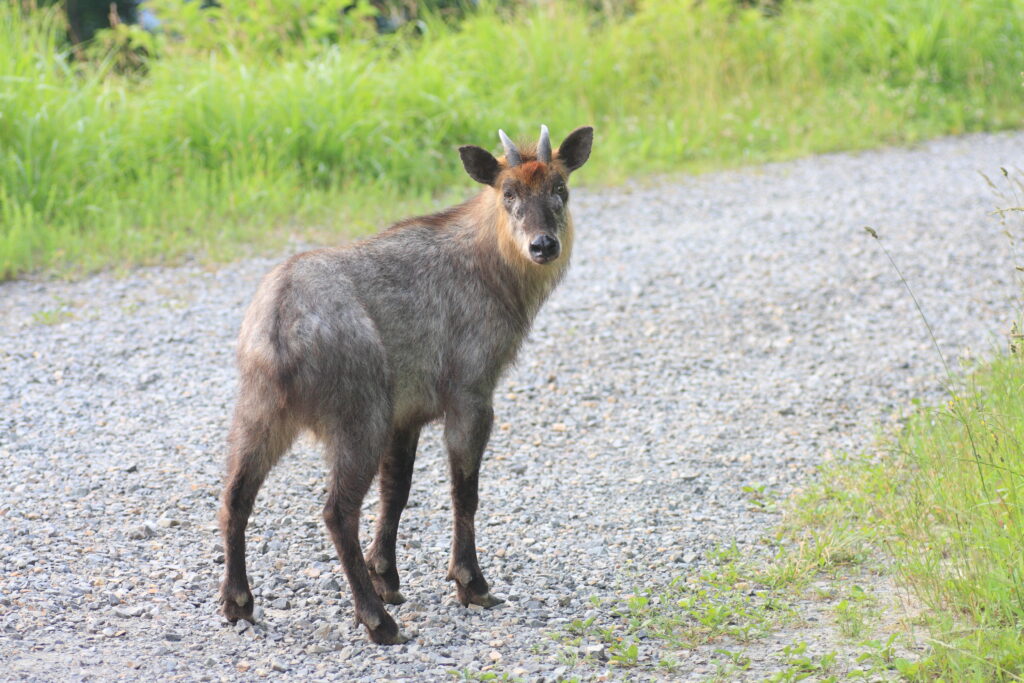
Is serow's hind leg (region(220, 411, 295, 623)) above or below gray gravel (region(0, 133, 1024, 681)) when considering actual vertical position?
above

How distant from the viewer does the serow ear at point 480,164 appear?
457 centimetres

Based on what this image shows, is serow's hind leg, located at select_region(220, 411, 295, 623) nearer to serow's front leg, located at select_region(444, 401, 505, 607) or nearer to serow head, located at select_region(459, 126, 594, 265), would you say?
serow's front leg, located at select_region(444, 401, 505, 607)

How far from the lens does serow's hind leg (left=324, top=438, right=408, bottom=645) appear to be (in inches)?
151

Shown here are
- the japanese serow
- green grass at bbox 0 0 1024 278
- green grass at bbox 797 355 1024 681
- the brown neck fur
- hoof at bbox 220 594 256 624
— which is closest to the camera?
green grass at bbox 797 355 1024 681

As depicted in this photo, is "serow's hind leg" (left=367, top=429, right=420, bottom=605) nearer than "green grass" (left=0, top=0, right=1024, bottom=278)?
Yes

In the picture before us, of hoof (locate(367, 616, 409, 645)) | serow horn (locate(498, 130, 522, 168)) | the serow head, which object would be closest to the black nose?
the serow head

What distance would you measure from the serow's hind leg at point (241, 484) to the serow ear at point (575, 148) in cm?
173

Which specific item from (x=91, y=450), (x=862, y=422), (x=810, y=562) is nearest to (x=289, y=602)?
(x=91, y=450)

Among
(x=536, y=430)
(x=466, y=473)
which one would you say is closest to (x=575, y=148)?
(x=466, y=473)

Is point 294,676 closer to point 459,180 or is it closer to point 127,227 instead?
point 127,227

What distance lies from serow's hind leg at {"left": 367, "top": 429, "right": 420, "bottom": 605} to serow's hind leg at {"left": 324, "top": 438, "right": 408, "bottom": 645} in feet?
1.17

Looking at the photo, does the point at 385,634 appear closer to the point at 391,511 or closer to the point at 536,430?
the point at 391,511

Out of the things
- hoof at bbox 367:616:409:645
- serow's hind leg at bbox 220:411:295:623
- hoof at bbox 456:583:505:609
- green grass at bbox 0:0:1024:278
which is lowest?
green grass at bbox 0:0:1024:278

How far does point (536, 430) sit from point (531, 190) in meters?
1.69
